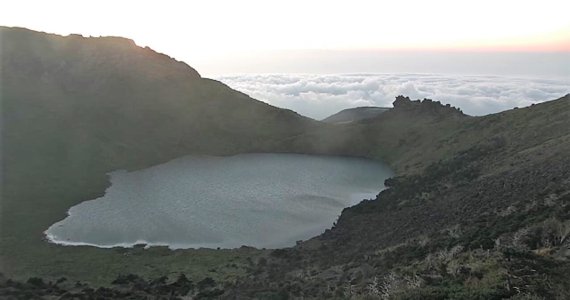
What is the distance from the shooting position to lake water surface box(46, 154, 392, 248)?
5953cm

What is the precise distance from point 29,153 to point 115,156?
18.8 metres

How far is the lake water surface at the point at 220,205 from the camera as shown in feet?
195

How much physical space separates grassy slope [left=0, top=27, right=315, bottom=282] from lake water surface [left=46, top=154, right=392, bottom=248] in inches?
252

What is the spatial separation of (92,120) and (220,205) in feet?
239

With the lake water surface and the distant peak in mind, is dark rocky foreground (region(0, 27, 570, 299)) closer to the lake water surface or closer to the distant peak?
the distant peak

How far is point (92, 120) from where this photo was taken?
128m

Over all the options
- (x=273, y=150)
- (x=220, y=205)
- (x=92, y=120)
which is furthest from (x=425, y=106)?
(x=92, y=120)

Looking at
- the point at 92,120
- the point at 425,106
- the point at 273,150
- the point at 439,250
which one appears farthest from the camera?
the point at 425,106

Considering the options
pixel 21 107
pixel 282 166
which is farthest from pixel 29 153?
pixel 282 166

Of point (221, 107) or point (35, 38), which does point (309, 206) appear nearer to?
point (221, 107)

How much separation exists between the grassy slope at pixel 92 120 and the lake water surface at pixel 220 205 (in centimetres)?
639

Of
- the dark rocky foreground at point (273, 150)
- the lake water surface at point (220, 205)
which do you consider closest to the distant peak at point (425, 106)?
the dark rocky foreground at point (273, 150)

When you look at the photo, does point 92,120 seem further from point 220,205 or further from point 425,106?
point 425,106

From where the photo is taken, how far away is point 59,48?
158 m
